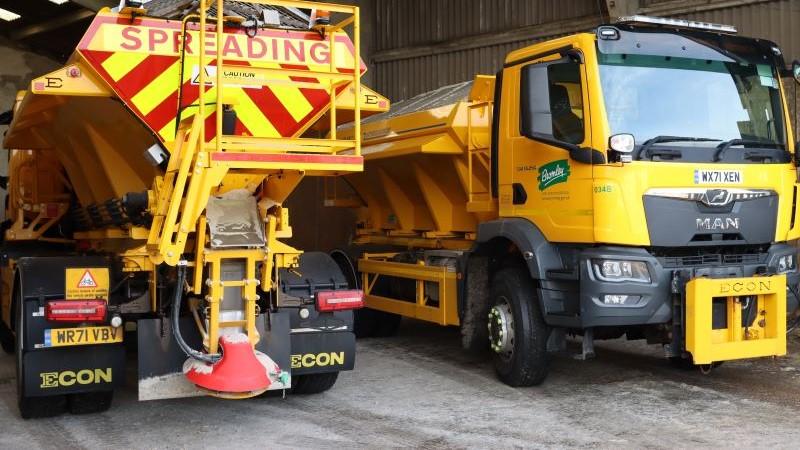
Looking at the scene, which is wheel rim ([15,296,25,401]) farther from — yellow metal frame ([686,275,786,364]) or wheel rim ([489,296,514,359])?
yellow metal frame ([686,275,786,364])

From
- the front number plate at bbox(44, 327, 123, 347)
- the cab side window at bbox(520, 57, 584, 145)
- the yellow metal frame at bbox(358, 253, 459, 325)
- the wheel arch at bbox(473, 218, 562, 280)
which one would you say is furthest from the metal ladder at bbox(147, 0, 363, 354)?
the yellow metal frame at bbox(358, 253, 459, 325)

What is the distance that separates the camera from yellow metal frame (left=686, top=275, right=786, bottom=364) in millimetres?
6113

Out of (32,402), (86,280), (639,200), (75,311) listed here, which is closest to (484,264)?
(639,200)

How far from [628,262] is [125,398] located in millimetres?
4008

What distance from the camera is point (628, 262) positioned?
6.23 meters

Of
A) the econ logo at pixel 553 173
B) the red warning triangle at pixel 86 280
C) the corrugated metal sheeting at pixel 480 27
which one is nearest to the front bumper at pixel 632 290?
the econ logo at pixel 553 173

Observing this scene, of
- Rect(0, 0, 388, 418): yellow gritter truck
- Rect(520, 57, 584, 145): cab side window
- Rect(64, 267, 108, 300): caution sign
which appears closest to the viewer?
Rect(0, 0, 388, 418): yellow gritter truck

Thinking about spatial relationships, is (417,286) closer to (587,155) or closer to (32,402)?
(587,155)

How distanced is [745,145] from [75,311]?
5.00 metres

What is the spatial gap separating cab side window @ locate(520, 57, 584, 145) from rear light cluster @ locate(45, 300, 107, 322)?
3385mm

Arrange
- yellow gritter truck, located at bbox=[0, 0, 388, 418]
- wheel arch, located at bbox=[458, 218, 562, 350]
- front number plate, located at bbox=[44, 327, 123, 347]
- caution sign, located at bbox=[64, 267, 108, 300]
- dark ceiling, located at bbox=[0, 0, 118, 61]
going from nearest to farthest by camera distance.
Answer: yellow gritter truck, located at bbox=[0, 0, 388, 418], front number plate, located at bbox=[44, 327, 123, 347], caution sign, located at bbox=[64, 267, 108, 300], wheel arch, located at bbox=[458, 218, 562, 350], dark ceiling, located at bbox=[0, 0, 118, 61]

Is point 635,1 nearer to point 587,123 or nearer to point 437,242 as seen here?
point 437,242

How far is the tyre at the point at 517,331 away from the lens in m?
6.85

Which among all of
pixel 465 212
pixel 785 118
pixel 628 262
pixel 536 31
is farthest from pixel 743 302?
pixel 536 31
